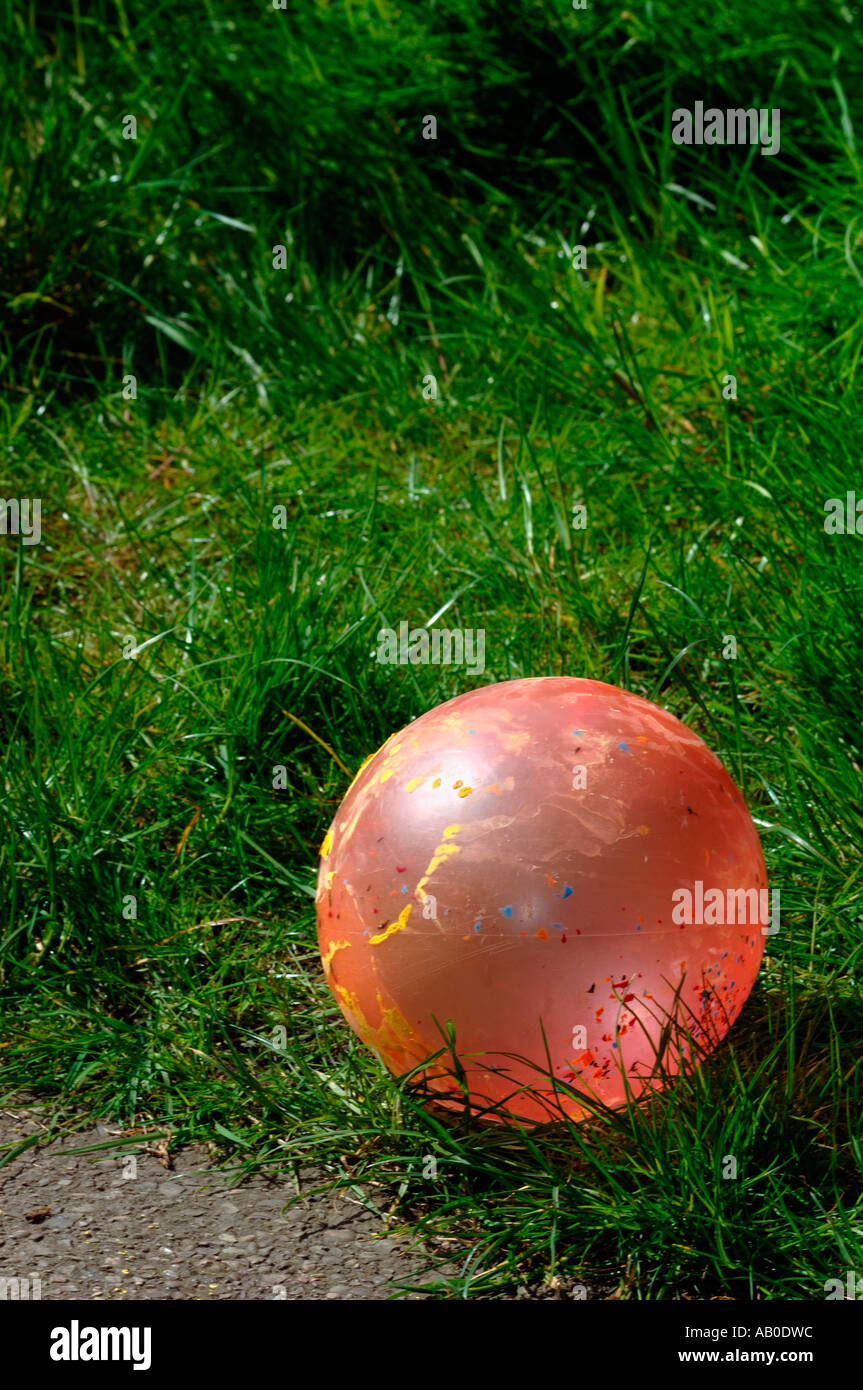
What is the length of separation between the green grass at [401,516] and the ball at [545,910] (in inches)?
4.6

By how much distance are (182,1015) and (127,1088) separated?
0.20 metres

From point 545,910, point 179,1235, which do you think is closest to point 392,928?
point 545,910

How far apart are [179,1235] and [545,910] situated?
0.86 metres

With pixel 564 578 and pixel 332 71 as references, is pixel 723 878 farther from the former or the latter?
pixel 332 71

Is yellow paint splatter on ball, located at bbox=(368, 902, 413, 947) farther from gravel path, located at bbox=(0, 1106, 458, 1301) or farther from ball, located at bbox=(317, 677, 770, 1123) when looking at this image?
gravel path, located at bbox=(0, 1106, 458, 1301)

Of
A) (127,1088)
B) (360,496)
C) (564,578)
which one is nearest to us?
(127,1088)

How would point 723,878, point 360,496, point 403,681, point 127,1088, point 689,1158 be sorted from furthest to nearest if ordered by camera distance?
point 360,496
point 403,681
point 127,1088
point 723,878
point 689,1158

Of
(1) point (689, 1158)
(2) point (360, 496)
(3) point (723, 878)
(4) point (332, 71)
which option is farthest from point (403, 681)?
(4) point (332, 71)

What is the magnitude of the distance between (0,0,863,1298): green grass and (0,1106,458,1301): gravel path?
0.27 ft

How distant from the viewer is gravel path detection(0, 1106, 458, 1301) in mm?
2314

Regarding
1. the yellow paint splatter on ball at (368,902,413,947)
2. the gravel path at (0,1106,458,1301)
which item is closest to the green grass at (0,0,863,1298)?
the gravel path at (0,1106,458,1301)

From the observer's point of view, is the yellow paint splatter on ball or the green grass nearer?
the yellow paint splatter on ball

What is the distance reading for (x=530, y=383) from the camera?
4.54 metres

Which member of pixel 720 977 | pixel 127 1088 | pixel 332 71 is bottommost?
pixel 127 1088
